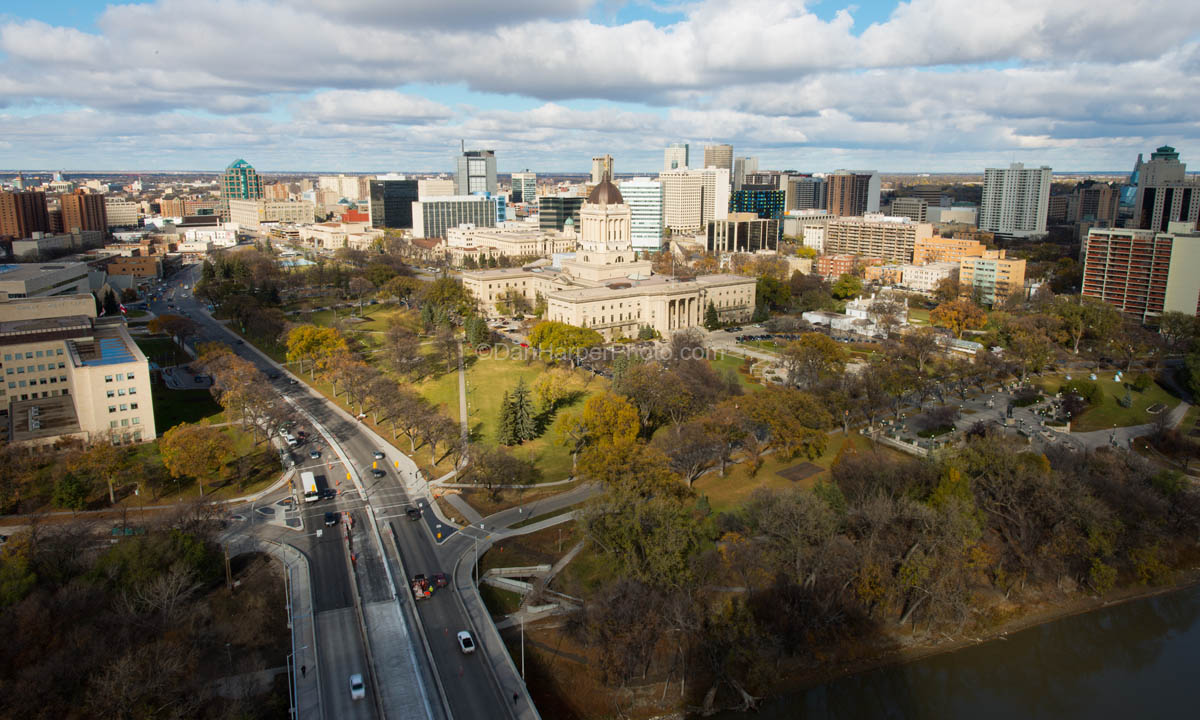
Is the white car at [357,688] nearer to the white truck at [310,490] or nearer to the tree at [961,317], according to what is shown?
the white truck at [310,490]

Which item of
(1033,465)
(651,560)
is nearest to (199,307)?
(651,560)

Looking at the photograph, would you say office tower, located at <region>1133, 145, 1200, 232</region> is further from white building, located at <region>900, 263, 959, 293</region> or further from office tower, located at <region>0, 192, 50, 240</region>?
office tower, located at <region>0, 192, 50, 240</region>

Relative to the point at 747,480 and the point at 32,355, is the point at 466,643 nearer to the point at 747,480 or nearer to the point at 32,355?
the point at 747,480

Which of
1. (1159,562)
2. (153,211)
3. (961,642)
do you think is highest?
(153,211)

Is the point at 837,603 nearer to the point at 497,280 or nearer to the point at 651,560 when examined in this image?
the point at 651,560

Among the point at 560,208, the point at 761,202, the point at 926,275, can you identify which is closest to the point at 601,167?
the point at 560,208
